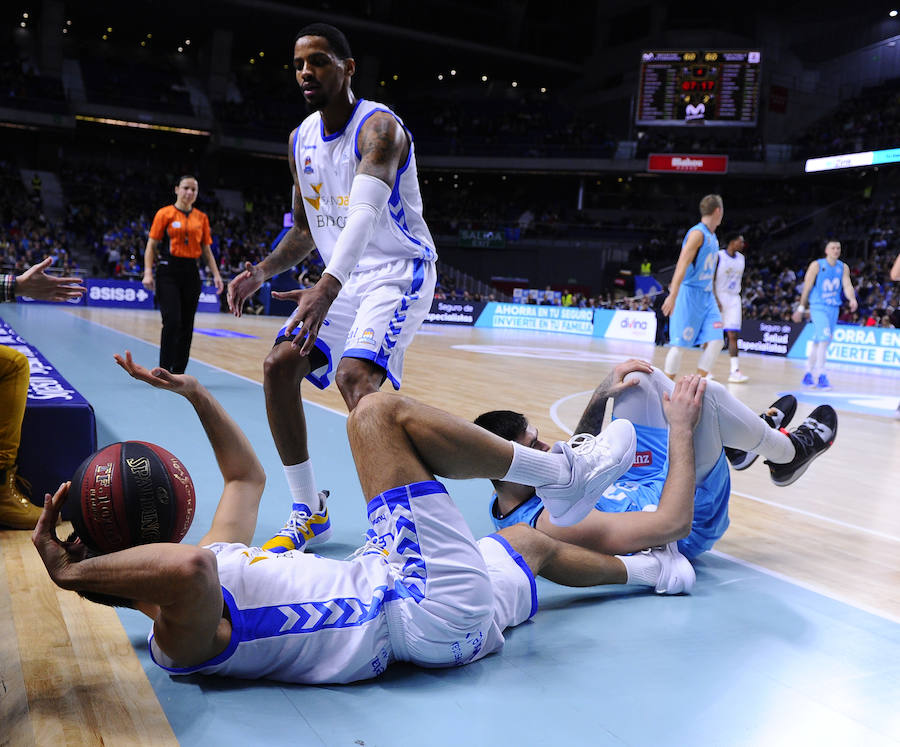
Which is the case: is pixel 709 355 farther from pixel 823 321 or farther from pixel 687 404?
pixel 687 404

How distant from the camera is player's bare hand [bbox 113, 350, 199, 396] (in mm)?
2289

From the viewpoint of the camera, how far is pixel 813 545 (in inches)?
130

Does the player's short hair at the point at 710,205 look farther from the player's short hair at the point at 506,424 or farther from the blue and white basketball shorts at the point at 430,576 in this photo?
the blue and white basketball shorts at the point at 430,576

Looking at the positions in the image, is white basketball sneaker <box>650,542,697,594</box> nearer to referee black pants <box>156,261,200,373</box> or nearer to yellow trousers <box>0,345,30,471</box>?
yellow trousers <box>0,345,30,471</box>

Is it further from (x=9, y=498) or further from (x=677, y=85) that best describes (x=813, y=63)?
(x=9, y=498)

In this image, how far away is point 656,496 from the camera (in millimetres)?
2906

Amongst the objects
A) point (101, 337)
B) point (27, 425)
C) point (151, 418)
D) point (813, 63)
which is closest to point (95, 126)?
point (101, 337)

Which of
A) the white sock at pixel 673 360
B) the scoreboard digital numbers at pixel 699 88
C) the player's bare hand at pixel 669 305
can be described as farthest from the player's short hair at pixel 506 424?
the scoreboard digital numbers at pixel 699 88

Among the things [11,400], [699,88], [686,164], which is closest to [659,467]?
[11,400]

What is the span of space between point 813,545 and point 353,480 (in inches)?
81.7

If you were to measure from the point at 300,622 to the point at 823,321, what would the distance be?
9.62 m

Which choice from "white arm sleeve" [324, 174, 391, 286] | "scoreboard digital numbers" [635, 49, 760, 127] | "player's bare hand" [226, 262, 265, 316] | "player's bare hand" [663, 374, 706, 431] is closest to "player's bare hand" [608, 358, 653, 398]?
"player's bare hand" [663, 374, 706, 431]

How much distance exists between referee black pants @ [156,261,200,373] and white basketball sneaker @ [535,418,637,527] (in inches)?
209

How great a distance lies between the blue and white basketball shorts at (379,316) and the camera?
9.36 ft
